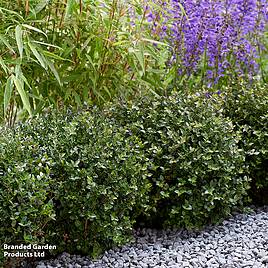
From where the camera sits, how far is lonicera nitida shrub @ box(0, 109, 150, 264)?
2.41 meters

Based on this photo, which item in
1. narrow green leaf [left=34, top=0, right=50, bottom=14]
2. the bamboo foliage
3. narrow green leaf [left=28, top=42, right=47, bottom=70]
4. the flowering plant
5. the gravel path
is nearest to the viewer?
the gravel path

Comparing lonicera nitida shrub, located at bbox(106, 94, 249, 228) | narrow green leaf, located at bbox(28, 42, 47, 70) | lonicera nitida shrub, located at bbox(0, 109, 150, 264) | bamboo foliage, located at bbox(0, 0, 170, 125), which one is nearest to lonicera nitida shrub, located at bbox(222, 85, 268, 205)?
lonicera nitida shrub, located at bbox(106, 94, 249, 228)

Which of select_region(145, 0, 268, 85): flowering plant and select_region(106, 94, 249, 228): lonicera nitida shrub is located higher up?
select_region(145, 0, 268, 85): flowering plant

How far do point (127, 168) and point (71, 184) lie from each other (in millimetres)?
276

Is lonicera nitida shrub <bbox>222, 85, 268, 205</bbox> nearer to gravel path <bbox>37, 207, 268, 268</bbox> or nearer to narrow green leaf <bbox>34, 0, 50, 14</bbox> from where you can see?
gravel path <bbox>37, 207, 268, 268</bbox>

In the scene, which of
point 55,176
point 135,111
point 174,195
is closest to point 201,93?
point 135,111

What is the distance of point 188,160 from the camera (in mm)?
2947

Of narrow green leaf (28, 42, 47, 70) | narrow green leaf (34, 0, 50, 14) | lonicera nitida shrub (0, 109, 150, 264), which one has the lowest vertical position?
Result: lonicera nitida shrub (0, 109, 150, 264)

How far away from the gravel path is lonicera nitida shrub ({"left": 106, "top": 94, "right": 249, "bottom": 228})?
0.07 m

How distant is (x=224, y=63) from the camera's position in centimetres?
403

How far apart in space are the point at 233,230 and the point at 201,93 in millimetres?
738

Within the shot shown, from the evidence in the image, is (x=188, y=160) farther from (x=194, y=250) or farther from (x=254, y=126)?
(x=254, y=126)

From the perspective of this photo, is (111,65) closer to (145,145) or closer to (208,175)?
(145,145)

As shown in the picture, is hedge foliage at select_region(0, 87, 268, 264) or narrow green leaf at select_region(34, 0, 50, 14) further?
narrow green leaf at select_region(34, 0, 50, 14)
